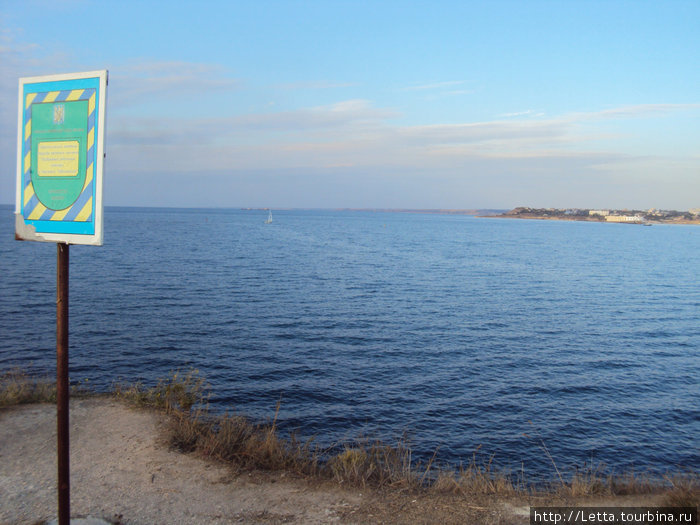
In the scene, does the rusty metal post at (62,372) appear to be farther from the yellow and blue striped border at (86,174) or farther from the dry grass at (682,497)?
the dry grass at (682,497)

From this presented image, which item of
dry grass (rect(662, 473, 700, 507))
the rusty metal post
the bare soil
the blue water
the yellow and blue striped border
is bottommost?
the blue water

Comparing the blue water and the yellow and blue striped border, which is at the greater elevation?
the yellow and blue striped border

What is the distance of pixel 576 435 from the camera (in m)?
15.5

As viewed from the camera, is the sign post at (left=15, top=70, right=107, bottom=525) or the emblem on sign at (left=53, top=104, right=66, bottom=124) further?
the emblem on sign at (left=53, top=104, right=66, bottom=124)

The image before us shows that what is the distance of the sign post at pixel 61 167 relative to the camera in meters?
4.58

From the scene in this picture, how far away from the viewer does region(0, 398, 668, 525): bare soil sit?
660 cm

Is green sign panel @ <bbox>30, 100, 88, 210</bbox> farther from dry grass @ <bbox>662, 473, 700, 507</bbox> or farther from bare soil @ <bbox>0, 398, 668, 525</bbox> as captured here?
dry grass @ <bbox>662, 473, 700, 507</bbox>

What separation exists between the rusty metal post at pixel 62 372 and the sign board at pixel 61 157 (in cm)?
28

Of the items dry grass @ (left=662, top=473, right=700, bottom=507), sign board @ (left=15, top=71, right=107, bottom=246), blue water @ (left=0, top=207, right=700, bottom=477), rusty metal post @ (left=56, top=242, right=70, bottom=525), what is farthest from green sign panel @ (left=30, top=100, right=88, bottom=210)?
blue water @ (left=0, top=207, right=700, bottom=477)

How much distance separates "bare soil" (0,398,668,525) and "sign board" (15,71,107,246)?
4.00m

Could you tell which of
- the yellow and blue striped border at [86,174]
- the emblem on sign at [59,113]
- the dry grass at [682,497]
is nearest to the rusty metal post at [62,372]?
the yellow and blue striped border at [86,174]

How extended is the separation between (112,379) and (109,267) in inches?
1207

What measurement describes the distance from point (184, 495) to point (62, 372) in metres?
3.27

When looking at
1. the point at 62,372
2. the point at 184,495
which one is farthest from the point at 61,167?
the point at 184,495
